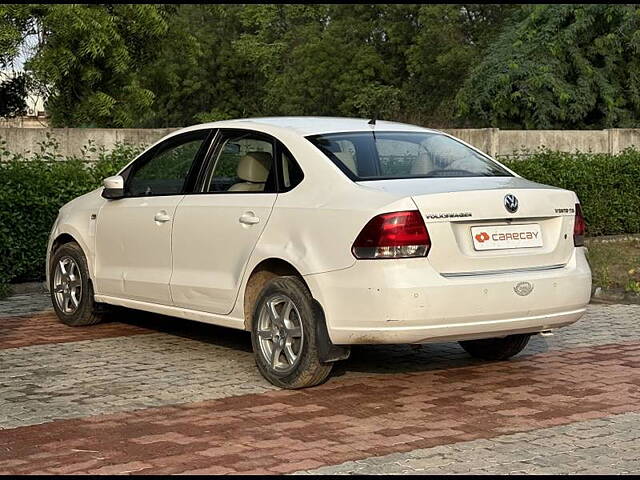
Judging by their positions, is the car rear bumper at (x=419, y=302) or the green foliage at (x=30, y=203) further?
the green foliage at (x=30, y=203)

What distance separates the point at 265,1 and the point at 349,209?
62556 millimetres

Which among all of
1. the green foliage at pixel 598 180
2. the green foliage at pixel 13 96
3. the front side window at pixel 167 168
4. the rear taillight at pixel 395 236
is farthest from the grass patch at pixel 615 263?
the green foliage at pixel 13 96

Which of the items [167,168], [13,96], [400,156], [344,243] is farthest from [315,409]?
[13,96]

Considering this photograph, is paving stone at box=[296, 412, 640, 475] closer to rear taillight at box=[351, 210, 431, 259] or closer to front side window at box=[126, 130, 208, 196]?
rear taillight at box=[351, 210, 431, 259]

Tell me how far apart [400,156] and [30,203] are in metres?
6.07

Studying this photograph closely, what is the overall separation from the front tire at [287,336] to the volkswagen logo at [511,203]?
135cm

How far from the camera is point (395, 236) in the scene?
7.04 m

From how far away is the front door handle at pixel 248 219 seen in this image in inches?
314

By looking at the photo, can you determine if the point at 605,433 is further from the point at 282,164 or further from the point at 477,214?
the point at 282,164

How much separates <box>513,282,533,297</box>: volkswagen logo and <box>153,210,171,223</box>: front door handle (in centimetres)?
279

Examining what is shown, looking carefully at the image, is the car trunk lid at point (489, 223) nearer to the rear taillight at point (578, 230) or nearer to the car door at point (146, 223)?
the rear taillight at point (578, 230)

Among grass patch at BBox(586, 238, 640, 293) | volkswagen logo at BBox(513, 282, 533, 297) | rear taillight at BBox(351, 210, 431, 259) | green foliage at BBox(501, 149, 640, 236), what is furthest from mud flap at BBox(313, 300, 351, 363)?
green foliage at BBox(501, 149, 640, 236)

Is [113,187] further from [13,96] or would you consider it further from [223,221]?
[13,96]

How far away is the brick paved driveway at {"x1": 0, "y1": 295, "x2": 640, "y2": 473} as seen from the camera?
19.6 feet
